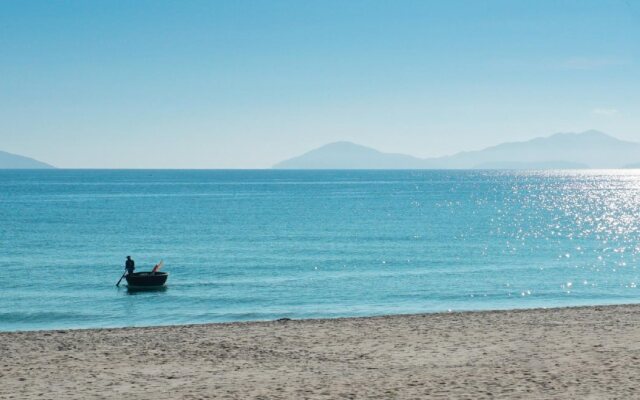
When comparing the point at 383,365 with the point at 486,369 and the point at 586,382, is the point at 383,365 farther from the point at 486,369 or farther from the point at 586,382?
the point at 586,382

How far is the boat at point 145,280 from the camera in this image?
40031 millimetres

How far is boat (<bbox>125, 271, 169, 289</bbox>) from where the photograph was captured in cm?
4003

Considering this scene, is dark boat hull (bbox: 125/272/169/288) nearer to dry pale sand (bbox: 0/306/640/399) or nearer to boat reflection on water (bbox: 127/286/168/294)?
boat reflection on water (bbox: 127/286/168/294)

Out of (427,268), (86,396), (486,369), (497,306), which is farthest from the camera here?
(427,268)

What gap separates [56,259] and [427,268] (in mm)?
26038

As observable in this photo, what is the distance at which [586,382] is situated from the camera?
51.8ft

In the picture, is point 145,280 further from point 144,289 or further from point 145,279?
point 144,289

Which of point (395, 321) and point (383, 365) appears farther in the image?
point (395, 321)

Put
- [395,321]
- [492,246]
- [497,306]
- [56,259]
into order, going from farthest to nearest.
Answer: [492,246], [56,259], [497,306], [395,321]

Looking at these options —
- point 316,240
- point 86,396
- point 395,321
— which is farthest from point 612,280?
point 86,396

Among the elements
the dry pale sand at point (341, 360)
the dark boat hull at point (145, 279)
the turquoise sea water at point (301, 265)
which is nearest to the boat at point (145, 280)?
the dark boat hull at point (145, 279)

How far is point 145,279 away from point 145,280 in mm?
67

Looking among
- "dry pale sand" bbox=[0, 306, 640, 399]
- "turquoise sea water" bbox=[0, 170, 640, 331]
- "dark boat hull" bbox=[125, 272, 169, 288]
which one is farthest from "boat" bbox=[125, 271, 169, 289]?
"dry pale sand" bbox=[0, 306, 640, 399]

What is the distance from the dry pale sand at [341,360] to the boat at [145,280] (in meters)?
14.8
